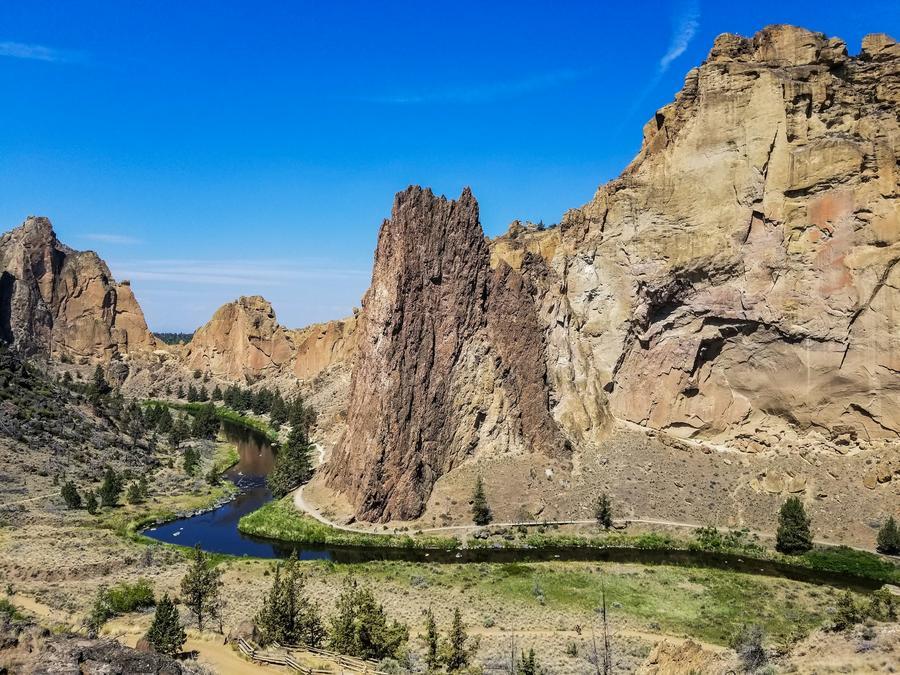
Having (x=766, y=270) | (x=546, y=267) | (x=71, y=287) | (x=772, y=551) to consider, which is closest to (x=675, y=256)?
(x=766, y=270)

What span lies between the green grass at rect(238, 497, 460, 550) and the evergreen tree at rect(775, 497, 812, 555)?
22765 mm

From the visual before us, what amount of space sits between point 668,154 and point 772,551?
1410 inches

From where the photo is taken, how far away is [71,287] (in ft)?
517

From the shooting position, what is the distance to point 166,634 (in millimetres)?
23297

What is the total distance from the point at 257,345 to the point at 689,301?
107 m

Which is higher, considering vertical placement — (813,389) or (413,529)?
(813,389)

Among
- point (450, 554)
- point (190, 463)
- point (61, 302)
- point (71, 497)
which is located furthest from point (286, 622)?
point (61, 302)

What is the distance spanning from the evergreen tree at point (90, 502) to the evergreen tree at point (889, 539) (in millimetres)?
59263

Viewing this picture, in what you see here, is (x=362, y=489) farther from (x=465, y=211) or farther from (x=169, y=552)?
(x=465, y=211)

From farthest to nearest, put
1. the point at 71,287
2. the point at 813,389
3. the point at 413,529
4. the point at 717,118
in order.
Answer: the point at 71,287
the point at 717,118
the point at 813,389
the point at 413,529

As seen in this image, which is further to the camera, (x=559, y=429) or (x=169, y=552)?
(x=559, y=429)

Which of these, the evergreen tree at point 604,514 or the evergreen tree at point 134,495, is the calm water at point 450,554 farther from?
the evergreen tree at point 134,495

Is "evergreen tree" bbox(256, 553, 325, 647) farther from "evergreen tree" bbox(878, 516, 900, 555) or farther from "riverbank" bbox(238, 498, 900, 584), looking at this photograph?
"evergreen tree" bbox(878, 516, 900, 555)

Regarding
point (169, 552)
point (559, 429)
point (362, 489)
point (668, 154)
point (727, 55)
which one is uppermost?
point (727, 55)
